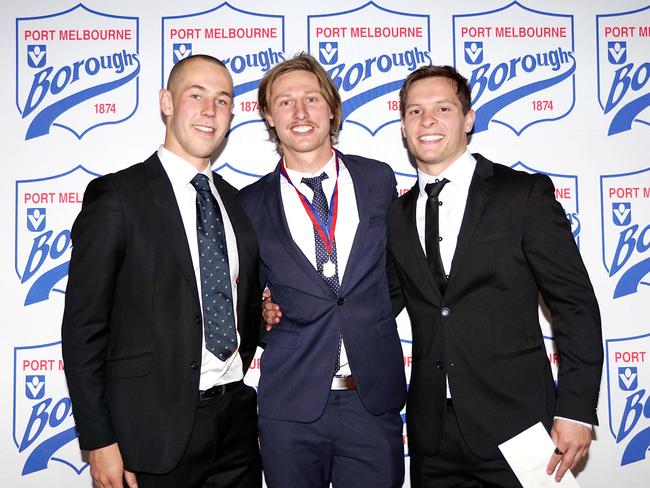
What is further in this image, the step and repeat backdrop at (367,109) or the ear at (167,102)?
the step and repeat backdrop at (367,109)

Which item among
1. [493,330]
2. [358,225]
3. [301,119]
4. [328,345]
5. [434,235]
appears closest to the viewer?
[493,330]

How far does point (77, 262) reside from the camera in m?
1.84

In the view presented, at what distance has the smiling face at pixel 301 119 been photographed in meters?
2.40

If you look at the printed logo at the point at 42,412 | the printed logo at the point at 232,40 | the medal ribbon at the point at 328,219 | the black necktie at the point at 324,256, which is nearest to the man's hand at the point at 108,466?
the black necktie at the point at 324,256

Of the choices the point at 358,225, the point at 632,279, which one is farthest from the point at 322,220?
the point at 632,279

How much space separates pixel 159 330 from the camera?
6.28ft

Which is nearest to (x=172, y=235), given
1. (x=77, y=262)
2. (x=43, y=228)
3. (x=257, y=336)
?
(x=77, y=262)

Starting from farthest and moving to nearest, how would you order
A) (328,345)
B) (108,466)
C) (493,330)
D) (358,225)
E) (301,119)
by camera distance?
(301,119), (358,225), (328,345), (493,330), (108,466)

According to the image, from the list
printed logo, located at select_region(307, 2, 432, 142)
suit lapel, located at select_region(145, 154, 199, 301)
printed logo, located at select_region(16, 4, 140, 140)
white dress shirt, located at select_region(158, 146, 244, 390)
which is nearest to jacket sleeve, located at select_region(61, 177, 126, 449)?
suit lapel, located at select_region(145, 154, 199, 301)

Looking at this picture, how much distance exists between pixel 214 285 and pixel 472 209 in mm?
1013

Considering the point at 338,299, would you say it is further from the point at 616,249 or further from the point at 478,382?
the point at 616,249

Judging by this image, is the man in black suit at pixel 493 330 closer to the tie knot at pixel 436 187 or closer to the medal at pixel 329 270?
the tie knot at pixel 436 187

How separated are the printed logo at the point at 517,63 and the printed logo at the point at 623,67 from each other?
186mm

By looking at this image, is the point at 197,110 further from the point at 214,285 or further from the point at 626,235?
the point at 626,235
